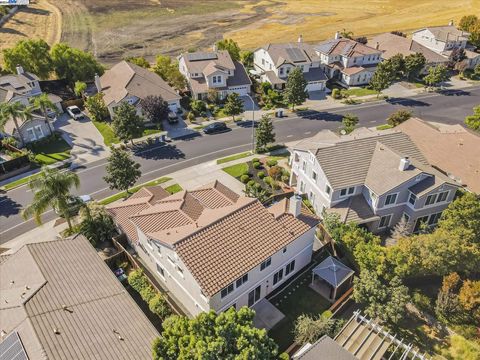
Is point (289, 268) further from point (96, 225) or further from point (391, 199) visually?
point (96, 225)

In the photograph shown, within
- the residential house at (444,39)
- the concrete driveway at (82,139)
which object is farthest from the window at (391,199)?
the residential house at (444,39)

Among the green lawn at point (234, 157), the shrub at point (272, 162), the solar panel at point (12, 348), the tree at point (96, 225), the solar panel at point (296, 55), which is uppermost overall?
the solar panel at point (296, 55)

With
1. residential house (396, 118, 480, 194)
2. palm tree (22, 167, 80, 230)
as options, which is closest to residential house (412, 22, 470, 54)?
residential house (396, 118, 480, 194)

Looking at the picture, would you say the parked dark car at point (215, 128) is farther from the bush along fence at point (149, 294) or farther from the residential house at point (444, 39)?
the residential house at point (444, 39)

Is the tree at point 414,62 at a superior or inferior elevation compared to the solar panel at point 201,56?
inferior

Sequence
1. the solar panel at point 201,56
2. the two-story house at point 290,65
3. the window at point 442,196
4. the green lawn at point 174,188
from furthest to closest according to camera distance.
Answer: the two-story house at point 290,65, the solar panel at point 201,56, the green lawn at point 174,188, the window at point 442,196

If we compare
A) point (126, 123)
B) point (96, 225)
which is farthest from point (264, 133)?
point (96, 225)

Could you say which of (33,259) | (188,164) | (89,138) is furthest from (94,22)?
(33,259)

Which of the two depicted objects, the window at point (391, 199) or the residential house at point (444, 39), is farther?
the residential house at point (444, 39)
